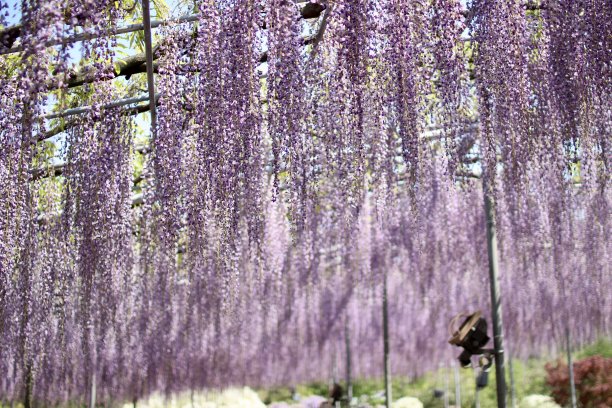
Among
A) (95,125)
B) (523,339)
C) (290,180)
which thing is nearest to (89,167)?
(95,125)

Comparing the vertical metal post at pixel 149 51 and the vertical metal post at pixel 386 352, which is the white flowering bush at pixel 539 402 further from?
the vertical metal post at pixel 149 51

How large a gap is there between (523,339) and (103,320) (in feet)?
29.0

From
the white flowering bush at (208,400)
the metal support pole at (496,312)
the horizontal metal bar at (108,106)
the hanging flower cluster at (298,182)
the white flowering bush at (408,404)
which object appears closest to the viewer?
the hanging flower cluster at (298,182)

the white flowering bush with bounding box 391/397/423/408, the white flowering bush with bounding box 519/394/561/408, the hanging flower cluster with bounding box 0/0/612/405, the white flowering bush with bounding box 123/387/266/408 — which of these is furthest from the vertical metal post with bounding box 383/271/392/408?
the white flowering bush with bounding box 123/387/266/408

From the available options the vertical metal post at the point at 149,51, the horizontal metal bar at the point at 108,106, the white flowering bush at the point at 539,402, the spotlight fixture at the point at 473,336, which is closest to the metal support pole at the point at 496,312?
the spotlight fixture at the point at 473,336

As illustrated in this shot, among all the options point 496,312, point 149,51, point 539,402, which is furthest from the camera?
point 539,402

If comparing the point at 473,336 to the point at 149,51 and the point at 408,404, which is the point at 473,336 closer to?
the point at 149,51

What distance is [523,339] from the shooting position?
1463 cm

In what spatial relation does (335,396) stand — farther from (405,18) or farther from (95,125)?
(405,18)

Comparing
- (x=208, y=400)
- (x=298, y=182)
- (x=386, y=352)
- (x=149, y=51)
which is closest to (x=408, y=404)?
(x=386, y=352)

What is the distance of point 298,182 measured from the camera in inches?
213

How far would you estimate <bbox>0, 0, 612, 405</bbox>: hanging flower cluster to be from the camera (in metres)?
4.68

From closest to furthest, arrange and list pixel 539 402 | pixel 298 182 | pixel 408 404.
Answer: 1. pixel 298 182
2. pixel 539 402
3. pixel 408 404

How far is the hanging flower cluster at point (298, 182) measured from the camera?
15.4 ft
